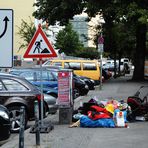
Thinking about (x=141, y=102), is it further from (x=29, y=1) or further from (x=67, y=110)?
(x=29, y=1)

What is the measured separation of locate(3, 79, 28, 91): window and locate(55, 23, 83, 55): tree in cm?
6482

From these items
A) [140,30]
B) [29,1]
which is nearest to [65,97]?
[140,30]

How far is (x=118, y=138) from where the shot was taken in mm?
11602

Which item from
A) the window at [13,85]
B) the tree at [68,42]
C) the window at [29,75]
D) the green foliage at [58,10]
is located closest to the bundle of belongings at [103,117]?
the window at [13,85]

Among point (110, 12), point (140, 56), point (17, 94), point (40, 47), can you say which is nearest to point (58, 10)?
point (110, 12)

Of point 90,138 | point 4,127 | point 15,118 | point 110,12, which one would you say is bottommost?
point 90,138

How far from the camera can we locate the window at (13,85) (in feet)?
45.7

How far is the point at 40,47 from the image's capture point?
42.1 ft

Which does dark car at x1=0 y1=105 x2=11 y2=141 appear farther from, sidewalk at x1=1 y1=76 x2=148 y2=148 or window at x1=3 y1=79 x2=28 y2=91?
window at x1=3 y1=79 x2=28 y2=91

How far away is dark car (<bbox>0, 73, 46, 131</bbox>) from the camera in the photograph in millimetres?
13656

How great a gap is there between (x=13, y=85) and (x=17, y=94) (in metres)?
0.36

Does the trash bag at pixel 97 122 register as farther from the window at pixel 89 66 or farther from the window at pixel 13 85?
the window at pixel 89 66

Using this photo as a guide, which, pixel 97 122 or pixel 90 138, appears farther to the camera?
pixel 97 122

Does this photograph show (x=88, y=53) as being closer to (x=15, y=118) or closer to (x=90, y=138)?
(x=15, y=118)
